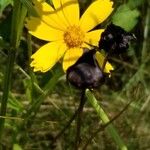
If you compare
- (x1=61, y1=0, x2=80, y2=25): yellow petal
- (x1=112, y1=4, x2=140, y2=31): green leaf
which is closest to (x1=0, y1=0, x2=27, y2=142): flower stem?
(x1=61, y1=0, x2=80, y2=25): yellow petal

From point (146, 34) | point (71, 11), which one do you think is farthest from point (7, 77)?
point (146, 34)

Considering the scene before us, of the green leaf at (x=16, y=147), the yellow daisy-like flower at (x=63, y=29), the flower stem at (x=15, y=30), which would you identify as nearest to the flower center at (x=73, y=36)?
Result: the yellow daisy-like flower at (x=63, y=29)

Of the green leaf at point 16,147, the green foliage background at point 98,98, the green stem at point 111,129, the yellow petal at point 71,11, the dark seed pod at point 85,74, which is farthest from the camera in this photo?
the green foliage background at point 98,98

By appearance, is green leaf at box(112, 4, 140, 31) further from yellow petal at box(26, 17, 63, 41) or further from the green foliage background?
yellow petal at box(26, 17, 63, 41)

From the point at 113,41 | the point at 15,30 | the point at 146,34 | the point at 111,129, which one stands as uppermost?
the point at 146,34

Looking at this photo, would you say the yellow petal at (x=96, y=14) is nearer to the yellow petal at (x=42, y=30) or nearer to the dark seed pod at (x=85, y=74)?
the yellow petal at (x=42, y=30)

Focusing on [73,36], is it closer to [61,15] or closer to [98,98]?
[61,15]
